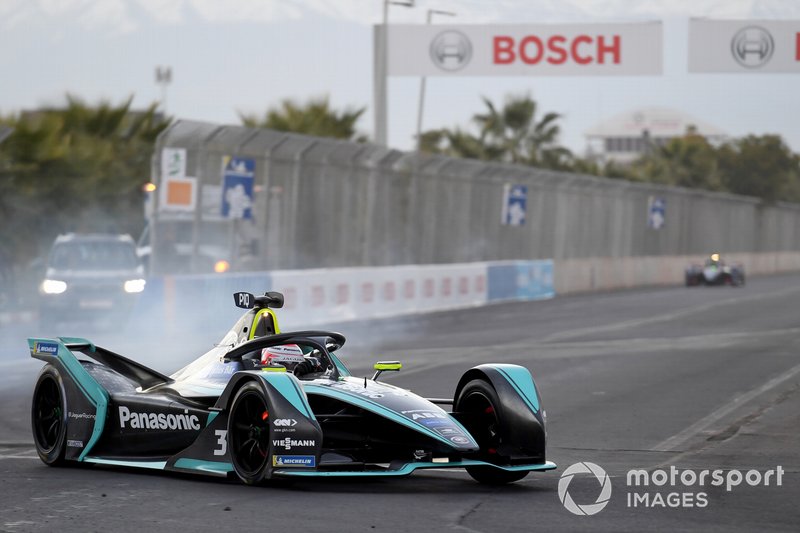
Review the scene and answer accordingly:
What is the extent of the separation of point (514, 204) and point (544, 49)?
777 cm

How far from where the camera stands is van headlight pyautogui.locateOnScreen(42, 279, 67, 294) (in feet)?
80.1

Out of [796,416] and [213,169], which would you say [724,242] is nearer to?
[213,169]

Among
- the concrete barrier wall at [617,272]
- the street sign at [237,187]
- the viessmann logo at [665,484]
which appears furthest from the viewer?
the concrete barrier wall at [617,272]

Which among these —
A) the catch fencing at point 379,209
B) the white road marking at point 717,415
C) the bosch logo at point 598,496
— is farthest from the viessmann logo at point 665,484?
the catch fencing at point 379,209

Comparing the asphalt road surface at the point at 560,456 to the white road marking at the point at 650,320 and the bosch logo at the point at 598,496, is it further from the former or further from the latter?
the white road marking at the point at 650,320

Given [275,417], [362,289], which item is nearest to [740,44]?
[362,289]

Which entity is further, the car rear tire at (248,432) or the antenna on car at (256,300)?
the antenna on car at (256,300)

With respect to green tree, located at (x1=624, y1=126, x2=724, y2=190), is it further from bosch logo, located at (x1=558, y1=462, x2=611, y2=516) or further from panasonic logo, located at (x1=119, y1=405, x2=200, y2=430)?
panasonic logo, located at (x1=119, y1=405, x2=200, y2=430)

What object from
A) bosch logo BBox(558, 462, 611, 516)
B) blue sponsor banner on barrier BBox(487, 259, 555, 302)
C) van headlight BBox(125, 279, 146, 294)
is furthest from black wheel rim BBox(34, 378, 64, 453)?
blue sponsor banner on barrier BBox(487, 259, 555, 302)

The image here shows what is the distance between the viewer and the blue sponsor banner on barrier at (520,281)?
117ft

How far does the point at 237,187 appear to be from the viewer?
89.2 ft

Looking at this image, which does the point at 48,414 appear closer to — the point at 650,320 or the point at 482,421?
the point at 482,421

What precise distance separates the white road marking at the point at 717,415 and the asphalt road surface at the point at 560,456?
0.08ft

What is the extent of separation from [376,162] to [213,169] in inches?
278
